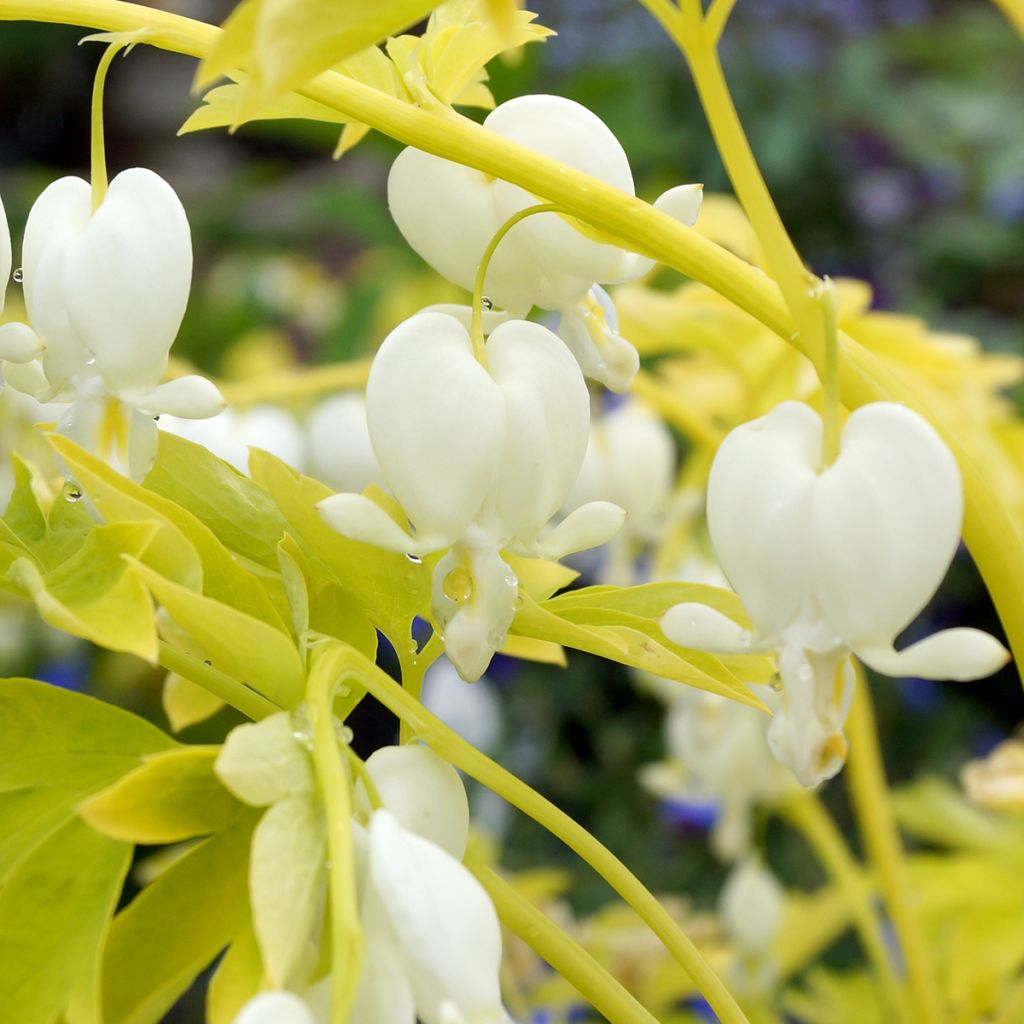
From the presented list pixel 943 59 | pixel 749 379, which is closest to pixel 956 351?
pixel 749 379

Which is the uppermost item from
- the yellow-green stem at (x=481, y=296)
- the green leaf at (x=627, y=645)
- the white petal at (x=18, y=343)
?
the yellow-green stem at (x=481, y=296)

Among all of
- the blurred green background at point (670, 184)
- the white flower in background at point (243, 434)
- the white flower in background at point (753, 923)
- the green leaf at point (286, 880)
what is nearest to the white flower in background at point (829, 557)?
the green leaf at point (286, 880)

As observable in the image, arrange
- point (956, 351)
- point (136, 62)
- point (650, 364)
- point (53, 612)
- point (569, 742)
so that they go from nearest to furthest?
1. point (53, 612)
2. point (956, 351)
3. point (650, 364)
4. point (569, 742)
5. point (136, 62)

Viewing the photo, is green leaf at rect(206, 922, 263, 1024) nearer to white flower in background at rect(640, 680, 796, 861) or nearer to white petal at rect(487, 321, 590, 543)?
white petal at rect(487, 321, 590, 543)

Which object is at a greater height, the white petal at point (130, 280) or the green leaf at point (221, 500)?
the white petal at point (130, 280)

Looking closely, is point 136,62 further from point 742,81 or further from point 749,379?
point 749,379

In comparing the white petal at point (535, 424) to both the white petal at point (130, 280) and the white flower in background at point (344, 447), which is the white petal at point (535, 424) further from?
the white flower in background at point (344, 447)

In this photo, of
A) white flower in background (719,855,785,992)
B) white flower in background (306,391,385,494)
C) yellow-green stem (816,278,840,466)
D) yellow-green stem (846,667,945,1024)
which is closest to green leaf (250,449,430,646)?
yellow-green stem (816,278,840,466)
